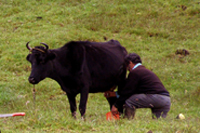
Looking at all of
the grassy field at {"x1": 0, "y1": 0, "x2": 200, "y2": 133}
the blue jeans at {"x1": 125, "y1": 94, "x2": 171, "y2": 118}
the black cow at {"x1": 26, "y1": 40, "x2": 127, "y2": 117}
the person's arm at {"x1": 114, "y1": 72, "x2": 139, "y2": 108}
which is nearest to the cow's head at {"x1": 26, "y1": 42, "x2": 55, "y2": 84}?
the black cow at {"x1": 26, "y1": 40, "x2": 127, "y2": 117}

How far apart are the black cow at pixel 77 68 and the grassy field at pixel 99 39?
0.59 metres

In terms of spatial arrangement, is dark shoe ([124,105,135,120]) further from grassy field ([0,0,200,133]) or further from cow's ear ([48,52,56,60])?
cow's ear ([48,52,56,60])

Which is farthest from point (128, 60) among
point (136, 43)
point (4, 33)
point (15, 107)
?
point (4, 33)

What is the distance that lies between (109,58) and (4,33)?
7.34m

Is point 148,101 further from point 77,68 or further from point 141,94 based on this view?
point 77,68

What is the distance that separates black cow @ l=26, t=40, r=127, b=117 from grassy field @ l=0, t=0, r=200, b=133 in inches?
23.1

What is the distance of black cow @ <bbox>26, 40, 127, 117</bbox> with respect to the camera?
6621 mm

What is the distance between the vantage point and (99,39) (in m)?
13.0

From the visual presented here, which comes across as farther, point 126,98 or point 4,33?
point 4,33

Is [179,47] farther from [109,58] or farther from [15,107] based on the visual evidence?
[15,107]

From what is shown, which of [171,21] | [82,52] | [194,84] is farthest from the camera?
[171,21]

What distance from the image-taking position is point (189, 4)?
15875mm

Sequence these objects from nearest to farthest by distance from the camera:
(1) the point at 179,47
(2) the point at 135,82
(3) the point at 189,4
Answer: (2) the point at 135,82 → (1) the point at 179,47 → (3) the point at 189,4

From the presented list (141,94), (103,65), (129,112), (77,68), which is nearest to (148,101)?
(141,94)
